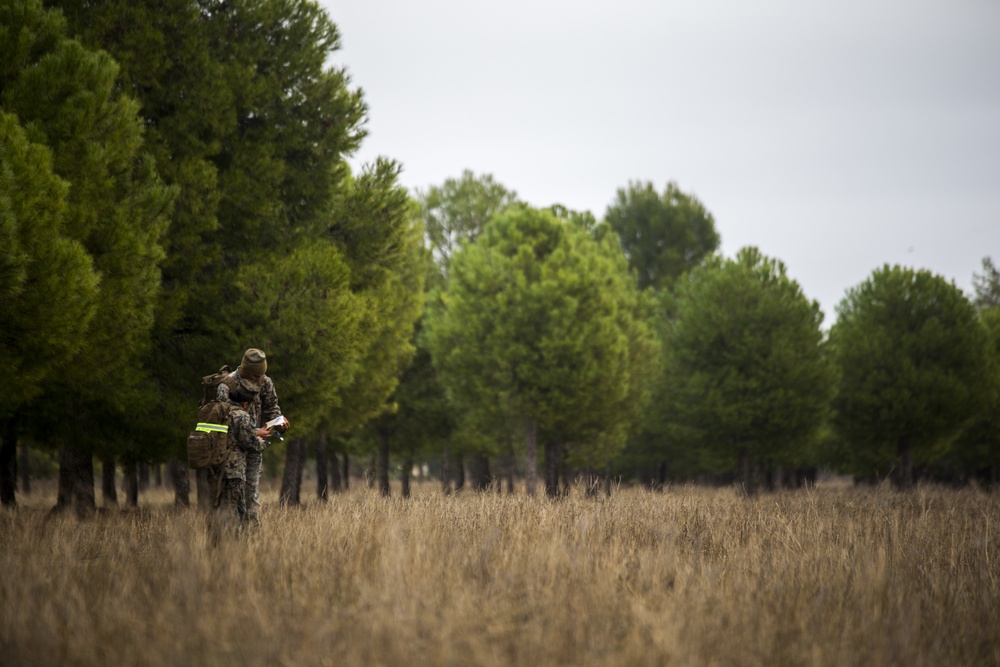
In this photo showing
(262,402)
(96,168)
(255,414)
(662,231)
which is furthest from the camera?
(662,231)

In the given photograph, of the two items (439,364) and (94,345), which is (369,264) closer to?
(94,345)

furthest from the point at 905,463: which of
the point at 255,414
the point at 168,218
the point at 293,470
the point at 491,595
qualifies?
the point at 491,595

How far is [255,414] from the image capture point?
841 cm

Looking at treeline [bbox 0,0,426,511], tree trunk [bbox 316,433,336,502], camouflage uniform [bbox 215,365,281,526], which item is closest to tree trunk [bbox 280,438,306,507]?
tree trunk [bbox 316,433,336,502]

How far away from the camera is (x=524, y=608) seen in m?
4.99

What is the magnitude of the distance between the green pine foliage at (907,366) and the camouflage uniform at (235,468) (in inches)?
891

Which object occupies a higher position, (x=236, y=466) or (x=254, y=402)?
(x=254, y=402)

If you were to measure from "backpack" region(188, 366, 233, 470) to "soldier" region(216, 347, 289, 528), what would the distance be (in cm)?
19

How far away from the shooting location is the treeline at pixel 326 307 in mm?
9117

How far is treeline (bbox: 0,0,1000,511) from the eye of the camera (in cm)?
912

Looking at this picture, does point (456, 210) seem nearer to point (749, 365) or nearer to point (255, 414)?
point (749, 365)

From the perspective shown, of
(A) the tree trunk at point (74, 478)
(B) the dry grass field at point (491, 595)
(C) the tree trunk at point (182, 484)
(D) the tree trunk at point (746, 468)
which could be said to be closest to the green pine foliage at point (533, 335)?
Result: (D) the tree trunk at point (746, 468)

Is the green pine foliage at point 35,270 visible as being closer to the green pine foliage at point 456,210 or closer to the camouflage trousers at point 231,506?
the camouflage trousers at point 231,506

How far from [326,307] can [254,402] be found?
180 inches
